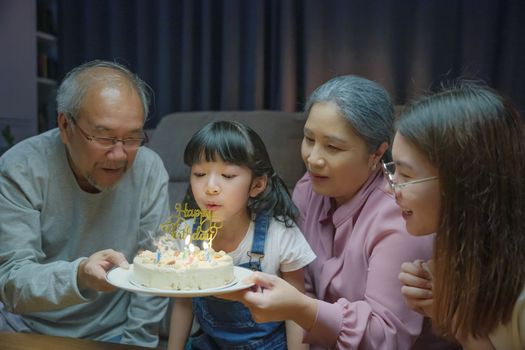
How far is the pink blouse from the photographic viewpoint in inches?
54.0

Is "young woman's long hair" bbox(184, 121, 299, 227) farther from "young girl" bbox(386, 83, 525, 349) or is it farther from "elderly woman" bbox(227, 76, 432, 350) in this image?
"young girl" bbox(386, 83, 525, 349)

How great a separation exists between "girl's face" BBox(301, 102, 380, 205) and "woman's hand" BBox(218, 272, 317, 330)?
369 mm

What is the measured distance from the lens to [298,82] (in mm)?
3377

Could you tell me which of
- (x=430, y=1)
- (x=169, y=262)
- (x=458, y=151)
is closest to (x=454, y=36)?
(x=430, y=1)

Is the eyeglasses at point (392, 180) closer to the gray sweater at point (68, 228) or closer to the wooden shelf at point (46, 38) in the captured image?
the gray sweater at point (68, 228)

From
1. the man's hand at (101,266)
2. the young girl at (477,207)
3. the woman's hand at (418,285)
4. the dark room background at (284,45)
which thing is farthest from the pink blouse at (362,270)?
the dark room background at (284,45)

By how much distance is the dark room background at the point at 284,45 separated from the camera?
115 inches

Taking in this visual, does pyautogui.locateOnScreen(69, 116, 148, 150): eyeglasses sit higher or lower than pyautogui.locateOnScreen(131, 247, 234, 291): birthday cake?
higher

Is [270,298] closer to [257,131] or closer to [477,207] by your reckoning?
[477,207]

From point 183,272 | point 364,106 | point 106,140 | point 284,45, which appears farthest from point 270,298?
point 284,45

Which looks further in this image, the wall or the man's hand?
the wall

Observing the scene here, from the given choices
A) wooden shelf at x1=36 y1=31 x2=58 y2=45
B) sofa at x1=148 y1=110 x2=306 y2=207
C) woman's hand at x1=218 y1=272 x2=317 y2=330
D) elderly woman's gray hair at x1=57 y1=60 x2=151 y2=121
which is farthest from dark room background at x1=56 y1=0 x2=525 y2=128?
woman's hand at x1=218 y1=272 x2=317 y2=330

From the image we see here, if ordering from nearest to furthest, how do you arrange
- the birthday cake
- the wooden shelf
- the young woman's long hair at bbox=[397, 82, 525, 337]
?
the young woman's long hair at bbox=[397, 82, 525, 337] → the birthday cake → the wooden shelf

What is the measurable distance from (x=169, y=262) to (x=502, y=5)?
238 cm
